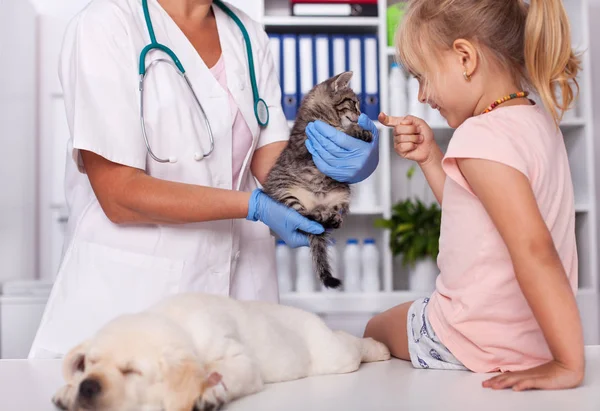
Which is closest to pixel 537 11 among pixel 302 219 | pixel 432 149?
pixel 432 149

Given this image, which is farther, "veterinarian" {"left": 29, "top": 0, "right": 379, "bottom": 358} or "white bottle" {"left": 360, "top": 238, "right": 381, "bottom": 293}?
"white bottle" {"left": 360, "top": 238, "right": 381, "bottom": 293}

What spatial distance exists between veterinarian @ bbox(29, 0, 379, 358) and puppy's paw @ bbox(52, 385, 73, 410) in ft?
1.63

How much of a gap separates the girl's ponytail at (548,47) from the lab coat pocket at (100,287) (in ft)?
2.49

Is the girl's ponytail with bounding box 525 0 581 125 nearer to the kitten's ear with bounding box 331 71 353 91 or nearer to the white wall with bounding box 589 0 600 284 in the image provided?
the kitten's ear with bounding box 331 71 353 91

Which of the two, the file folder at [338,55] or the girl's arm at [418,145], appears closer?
the girl's arm at [418,145]

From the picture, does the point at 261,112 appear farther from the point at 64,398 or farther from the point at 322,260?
the point at 64,398

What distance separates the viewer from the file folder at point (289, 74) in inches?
106

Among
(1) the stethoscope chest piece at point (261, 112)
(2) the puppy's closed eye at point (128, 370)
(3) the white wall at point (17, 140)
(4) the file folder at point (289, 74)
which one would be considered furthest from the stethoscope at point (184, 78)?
(3) the white wall at point (17, 140)

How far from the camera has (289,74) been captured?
2682 millimetres

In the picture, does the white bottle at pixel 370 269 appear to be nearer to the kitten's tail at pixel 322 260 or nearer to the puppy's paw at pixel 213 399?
the kitten's tail at pixel 322 260

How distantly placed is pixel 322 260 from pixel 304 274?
1613 mm

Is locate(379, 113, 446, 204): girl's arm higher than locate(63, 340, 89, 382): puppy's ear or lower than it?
higher

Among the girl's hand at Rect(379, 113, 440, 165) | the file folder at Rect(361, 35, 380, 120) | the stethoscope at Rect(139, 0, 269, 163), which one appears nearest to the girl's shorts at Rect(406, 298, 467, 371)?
the girl's hand at Rect(379, 113, 440, 165)

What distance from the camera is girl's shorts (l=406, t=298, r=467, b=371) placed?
3.25ft
